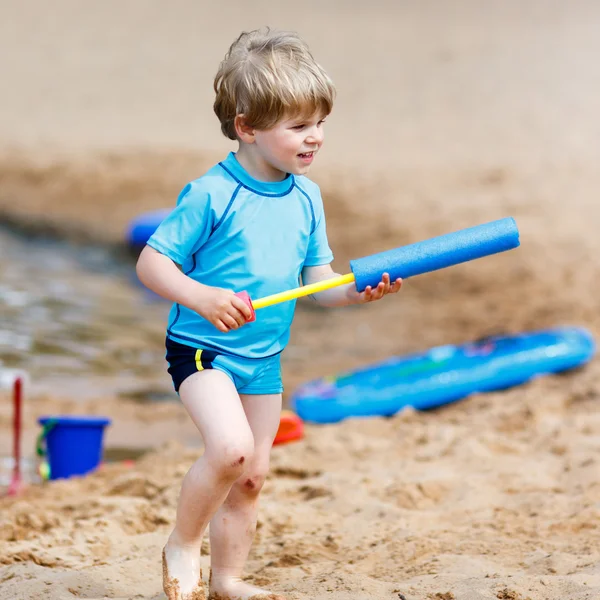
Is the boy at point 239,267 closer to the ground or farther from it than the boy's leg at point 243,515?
farther from it

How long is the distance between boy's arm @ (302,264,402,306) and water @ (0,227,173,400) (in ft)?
15.0

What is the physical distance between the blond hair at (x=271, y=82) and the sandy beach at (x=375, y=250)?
1.40 m

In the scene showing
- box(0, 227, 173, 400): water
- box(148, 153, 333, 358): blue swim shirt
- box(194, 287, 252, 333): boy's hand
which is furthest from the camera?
box(0, 227, 173, 400): water

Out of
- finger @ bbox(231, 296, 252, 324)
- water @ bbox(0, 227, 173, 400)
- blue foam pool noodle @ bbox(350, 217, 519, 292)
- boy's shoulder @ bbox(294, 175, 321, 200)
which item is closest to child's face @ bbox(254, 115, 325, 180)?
boy's shoulder @ bbox(294, 175, 321, 200)

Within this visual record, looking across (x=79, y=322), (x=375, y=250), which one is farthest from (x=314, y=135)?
(x=375, y=250)

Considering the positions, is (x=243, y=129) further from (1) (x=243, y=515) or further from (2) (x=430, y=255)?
(1) (x=243, y=515)

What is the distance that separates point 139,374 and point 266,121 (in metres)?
5.44

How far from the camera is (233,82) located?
2666mm

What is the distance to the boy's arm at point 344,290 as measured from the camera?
2.76m

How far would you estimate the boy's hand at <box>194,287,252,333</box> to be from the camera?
2.51 m

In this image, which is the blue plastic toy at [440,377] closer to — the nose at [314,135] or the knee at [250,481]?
the knee at [250,481]

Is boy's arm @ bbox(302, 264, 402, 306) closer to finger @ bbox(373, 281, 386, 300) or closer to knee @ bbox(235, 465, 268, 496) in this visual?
finger @ bbox(373, 281, 386, 300)

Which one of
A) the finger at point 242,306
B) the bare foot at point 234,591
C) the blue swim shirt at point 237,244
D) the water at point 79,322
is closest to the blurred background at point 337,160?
the water at point 79,322

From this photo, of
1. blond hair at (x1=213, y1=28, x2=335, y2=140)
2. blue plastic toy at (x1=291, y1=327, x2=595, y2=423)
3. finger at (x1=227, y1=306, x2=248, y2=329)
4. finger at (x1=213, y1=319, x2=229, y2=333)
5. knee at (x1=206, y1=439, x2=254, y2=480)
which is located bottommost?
knee at (x1=206, y1=439, x2=254, y2=480)
